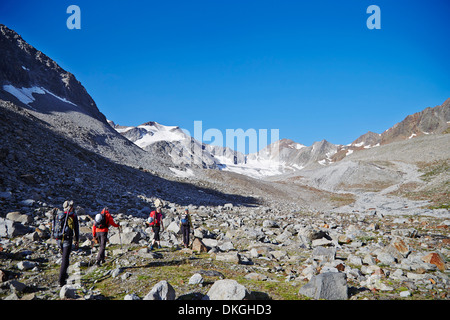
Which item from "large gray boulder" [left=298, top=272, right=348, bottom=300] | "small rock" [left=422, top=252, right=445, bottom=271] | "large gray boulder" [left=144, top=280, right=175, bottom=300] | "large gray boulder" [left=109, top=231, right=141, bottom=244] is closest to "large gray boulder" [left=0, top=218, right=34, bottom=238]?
"large gray boulder" [left=109, top=231, right=141, bottom=244]

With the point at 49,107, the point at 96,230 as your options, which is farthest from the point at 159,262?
the point at 49,107

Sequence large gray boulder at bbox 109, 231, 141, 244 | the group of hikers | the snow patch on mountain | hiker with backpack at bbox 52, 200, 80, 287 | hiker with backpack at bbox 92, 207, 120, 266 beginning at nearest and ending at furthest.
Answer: the group of hikers, hiker with backpack at bbox 52, 200, 80, 287, hiker with backpack at bbox 92, 207, 120, 266, large gray boulder at bbox 109, 231, 141, 244, the snow patch on mountain

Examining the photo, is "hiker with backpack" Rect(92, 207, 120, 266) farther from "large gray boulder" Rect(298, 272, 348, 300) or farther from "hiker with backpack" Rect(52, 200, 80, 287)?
"large gray boulder" Rect(298, 272, 348, 300)

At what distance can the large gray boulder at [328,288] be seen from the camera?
6.16m

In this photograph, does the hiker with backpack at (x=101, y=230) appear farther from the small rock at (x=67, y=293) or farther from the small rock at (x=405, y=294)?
the small rock at (x=405, y=294)

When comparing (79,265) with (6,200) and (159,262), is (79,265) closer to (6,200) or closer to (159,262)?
(159,262)

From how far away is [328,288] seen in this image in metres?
6.24

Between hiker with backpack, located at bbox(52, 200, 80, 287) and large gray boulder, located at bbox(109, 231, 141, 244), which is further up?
hiker with backpack, located at bbox(52, 200, 80, 287)

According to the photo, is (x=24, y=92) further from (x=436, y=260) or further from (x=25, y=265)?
(x=436, y=260)

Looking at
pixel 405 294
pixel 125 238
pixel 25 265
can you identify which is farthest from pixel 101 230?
pixel 405 294

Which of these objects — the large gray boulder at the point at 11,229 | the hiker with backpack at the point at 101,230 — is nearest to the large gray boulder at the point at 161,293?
the hiker with backpack at the point at 101,230

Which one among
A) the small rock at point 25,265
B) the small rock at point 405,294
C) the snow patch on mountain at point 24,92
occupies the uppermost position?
the snow patch on mountain at point 24,92

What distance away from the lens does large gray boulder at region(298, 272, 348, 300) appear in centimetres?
616

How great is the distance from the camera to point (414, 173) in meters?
80.2
